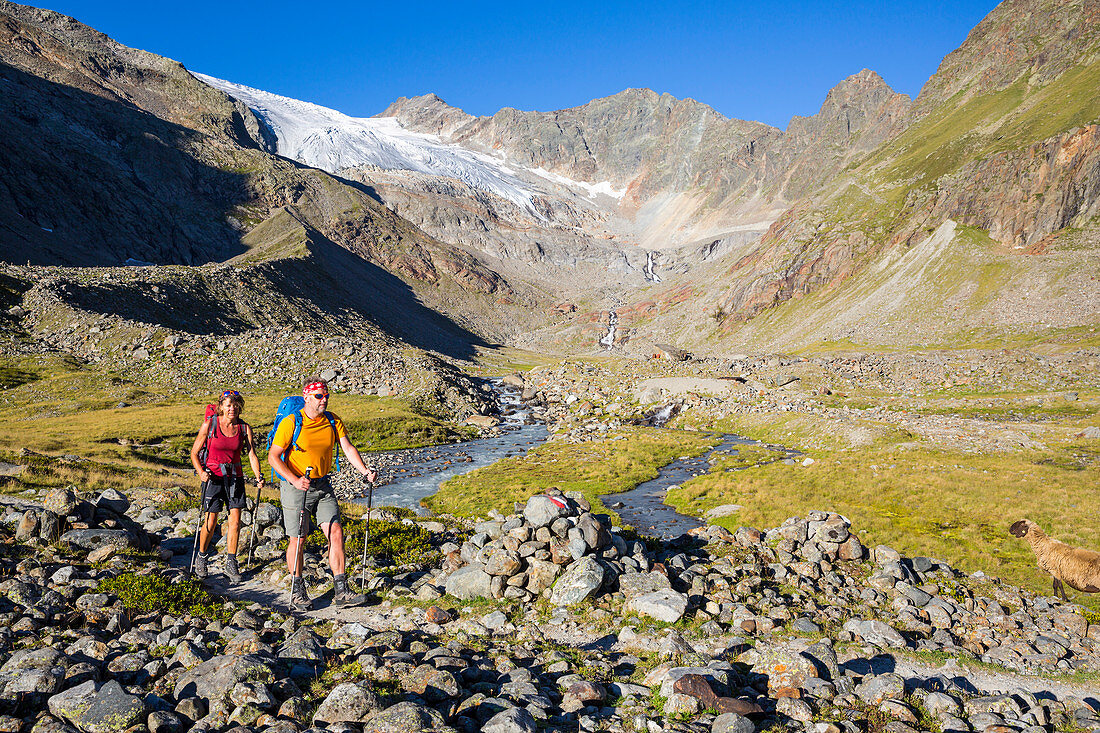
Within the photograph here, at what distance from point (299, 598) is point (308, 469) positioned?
3459 millimetres

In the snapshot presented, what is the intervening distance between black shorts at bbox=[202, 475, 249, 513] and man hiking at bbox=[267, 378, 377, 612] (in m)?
2.73

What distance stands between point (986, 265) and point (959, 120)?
3744 inches

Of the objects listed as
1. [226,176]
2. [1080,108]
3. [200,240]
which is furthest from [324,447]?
[226,176]

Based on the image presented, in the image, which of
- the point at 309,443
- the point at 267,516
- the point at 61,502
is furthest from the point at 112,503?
the point at 309,443

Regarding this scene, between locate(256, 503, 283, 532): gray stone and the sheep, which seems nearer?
the sheep

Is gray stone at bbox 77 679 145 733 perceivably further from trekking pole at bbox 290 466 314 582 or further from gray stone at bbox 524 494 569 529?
gray stone at bbox 524 494 569 529

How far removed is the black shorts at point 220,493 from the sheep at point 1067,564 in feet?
81.0

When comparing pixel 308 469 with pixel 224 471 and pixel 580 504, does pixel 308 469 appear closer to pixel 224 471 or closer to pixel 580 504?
pixel 224 471

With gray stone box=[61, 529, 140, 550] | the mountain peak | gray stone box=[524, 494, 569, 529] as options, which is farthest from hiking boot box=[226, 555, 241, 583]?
the mountain peak

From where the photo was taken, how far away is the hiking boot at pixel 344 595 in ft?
42.4

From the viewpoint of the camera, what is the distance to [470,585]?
48.2ft

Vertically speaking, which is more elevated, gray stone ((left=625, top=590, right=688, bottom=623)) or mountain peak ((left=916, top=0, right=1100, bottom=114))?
mountain peak ((left=916, top=0, right=1100, bottom=114))

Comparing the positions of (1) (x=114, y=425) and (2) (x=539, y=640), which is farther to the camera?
(1) (x=114, y=425)

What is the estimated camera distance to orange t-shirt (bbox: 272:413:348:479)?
1158 cm
